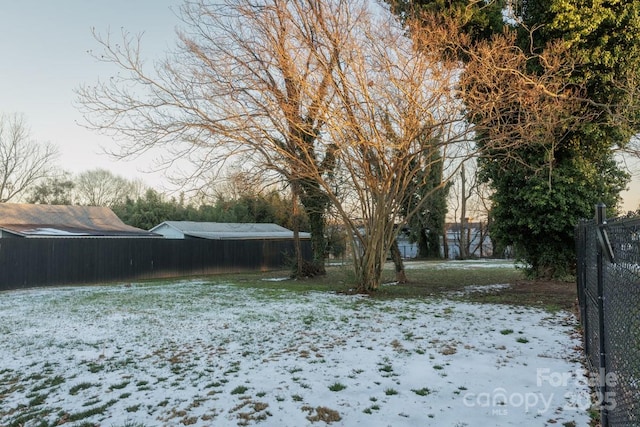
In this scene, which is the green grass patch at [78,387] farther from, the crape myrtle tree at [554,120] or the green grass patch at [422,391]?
the crape myrtle tree at [554,120]

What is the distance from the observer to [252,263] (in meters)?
23.0

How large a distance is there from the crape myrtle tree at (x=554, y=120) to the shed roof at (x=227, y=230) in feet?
49.2

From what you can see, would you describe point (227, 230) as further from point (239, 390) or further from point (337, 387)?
point (337, 387)

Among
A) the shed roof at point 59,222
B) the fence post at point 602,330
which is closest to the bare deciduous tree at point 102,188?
the shed roof at point 59,222

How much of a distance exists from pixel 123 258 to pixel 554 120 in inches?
635

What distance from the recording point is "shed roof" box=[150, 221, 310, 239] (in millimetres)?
23859

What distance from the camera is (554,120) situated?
30.1 feet

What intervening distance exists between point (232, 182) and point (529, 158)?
7848 millimetres

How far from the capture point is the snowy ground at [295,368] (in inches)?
138

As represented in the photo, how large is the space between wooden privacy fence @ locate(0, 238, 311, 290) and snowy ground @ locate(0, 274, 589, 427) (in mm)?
7918

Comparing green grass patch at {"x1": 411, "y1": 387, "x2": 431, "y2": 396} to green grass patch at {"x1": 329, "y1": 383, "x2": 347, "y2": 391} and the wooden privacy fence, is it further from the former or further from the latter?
the wooden privacy fence

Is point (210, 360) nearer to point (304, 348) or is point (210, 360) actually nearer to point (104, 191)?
point (304, 348)

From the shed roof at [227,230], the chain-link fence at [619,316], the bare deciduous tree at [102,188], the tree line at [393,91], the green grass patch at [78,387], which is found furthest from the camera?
the bare deciduous tree at [102,188]

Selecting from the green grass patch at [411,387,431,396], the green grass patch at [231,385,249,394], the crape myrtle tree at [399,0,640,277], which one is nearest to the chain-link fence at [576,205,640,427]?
the green grass patch at [411,387,431,396]
